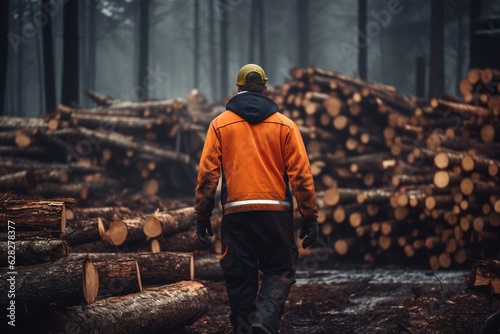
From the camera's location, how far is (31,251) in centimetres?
429

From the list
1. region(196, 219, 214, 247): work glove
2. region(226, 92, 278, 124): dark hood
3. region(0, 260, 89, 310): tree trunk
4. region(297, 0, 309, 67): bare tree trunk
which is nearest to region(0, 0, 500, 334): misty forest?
region(0, 260, 89, 310): tree trunk

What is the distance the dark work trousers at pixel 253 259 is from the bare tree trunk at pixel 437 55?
1439 centimetres

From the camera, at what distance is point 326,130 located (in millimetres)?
10945

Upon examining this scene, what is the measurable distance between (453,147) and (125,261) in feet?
19.8

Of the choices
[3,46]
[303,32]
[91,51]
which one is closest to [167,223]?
[3,46]

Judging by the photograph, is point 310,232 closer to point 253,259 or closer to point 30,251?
point 253,259

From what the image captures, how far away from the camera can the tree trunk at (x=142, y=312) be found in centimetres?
403

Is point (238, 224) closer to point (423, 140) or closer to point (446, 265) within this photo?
point (446, 265)

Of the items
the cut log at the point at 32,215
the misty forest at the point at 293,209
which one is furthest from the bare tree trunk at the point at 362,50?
the cut log at the point at 32,215

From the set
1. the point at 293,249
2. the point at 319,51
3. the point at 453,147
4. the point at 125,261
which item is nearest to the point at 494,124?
the point at 453,147

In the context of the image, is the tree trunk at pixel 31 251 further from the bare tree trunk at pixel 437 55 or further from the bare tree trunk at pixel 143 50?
the bare tree trunk at pixel 143 50

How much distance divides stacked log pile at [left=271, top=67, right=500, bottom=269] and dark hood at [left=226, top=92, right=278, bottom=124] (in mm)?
4152

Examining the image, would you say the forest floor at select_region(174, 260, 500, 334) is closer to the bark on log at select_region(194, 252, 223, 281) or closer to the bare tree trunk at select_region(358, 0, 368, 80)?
the bark on log at select_region(194, 252, 223, 281)

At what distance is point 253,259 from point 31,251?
180 centimetres
